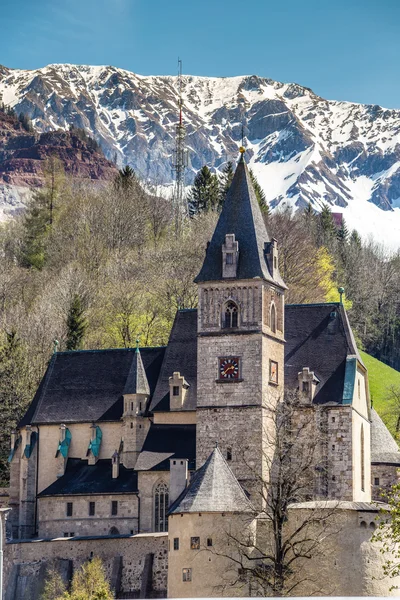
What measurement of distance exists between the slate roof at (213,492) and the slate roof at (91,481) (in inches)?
269

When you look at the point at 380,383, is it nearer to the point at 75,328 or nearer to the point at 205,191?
the point at 75,328

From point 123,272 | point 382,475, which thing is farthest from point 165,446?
point 123,272

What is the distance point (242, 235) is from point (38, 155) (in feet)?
392

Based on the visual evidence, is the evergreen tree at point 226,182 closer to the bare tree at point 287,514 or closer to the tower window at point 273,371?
the tower window at point 273,371

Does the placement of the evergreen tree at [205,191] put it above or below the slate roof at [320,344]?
above

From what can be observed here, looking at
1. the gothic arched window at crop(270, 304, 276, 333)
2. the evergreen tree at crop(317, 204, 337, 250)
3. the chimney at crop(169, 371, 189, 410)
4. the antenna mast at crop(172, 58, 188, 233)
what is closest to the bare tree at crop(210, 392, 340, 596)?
the gothic arched window at crop(270, 304, 276, 333)

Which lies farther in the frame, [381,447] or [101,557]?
[381,447]

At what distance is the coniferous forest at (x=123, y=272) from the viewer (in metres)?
100

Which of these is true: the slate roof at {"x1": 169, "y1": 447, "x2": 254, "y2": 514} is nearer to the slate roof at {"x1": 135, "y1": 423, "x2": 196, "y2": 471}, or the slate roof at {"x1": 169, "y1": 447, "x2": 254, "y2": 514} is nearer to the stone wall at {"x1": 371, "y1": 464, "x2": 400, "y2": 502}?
the slate roof at {"x1": 135, "y1": 423, "x2": 196, "y2": 471}

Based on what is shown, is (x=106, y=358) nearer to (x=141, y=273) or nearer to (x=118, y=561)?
(x=118, y=561)

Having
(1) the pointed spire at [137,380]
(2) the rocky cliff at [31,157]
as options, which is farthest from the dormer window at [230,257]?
(2) the rocky cliff at [31,157]

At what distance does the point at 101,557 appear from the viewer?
70688 millimetres

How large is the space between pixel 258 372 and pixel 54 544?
13.7 metres

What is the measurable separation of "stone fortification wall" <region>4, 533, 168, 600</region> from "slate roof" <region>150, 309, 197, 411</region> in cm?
766
